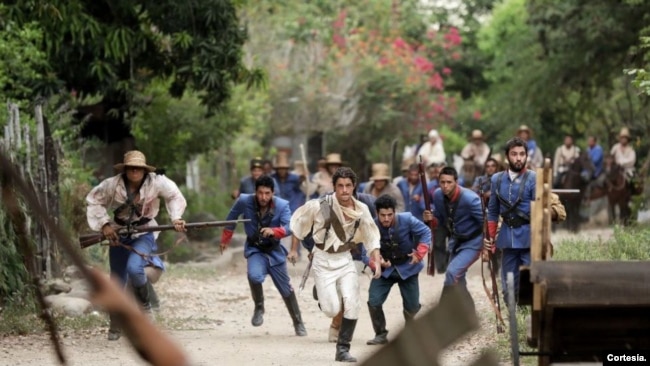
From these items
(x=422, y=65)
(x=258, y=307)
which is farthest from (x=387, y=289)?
(x=422, y=65)

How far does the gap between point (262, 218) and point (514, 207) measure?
9.58 ft

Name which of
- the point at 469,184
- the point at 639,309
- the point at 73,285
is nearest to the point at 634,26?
the point at 469,184

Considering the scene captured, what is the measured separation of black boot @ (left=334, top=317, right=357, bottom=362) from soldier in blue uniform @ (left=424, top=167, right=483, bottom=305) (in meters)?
1.73

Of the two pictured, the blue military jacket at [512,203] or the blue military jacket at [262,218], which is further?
→ the blue military jacket at [262,218]

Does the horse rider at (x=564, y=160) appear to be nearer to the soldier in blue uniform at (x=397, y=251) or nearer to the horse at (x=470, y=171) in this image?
the horse at (x=470, y=171)

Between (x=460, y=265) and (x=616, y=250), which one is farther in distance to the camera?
(x=616, y=250)

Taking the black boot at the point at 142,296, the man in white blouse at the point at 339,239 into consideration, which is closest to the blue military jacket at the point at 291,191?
the black boot at the point at 142,296

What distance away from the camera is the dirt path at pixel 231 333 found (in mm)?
12094

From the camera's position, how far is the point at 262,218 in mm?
14383

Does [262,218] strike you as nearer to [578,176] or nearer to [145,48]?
[145,48]

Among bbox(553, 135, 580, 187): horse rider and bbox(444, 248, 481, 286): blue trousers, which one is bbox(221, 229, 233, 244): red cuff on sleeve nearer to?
bbox(444, 248, 481, 286): blue trousers

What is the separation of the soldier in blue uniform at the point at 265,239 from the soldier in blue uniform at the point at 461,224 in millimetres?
1647

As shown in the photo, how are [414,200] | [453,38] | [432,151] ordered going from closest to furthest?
1. [414,200]
2. [432,151]
3. [453,38]

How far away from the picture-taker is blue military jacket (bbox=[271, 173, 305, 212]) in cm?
2188
